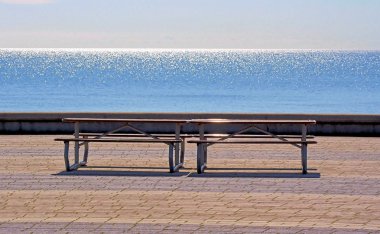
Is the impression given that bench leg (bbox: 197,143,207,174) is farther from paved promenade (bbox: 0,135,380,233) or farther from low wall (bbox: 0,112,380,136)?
low wall (bbox: 0,112,380,136)

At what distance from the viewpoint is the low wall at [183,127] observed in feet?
72.1

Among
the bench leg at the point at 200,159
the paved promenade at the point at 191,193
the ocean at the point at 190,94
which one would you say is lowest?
the paved promenade at the point at 191,193

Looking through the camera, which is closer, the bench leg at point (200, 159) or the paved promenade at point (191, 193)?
the paved promenade at point (191, 193)

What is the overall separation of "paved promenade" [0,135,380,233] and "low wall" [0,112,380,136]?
268 centimetres

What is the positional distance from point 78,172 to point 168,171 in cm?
129

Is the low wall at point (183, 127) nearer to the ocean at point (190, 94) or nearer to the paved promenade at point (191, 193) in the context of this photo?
the paved promenade at point (191, 193)

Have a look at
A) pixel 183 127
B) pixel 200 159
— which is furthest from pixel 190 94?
pixel 200 159

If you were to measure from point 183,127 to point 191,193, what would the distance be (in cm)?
891

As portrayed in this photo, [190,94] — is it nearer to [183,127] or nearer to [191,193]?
[183,127]

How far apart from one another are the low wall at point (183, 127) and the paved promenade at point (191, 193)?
8.80ft

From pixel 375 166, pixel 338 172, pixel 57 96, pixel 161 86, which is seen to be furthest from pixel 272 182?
pixel 161 86

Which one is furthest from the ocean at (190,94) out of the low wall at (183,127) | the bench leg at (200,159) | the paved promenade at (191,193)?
the bench leg at (200,159)

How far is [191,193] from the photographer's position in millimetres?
13586

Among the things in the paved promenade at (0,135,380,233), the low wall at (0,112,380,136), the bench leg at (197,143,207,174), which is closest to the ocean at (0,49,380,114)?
the low wall at (0,112,380,136)
